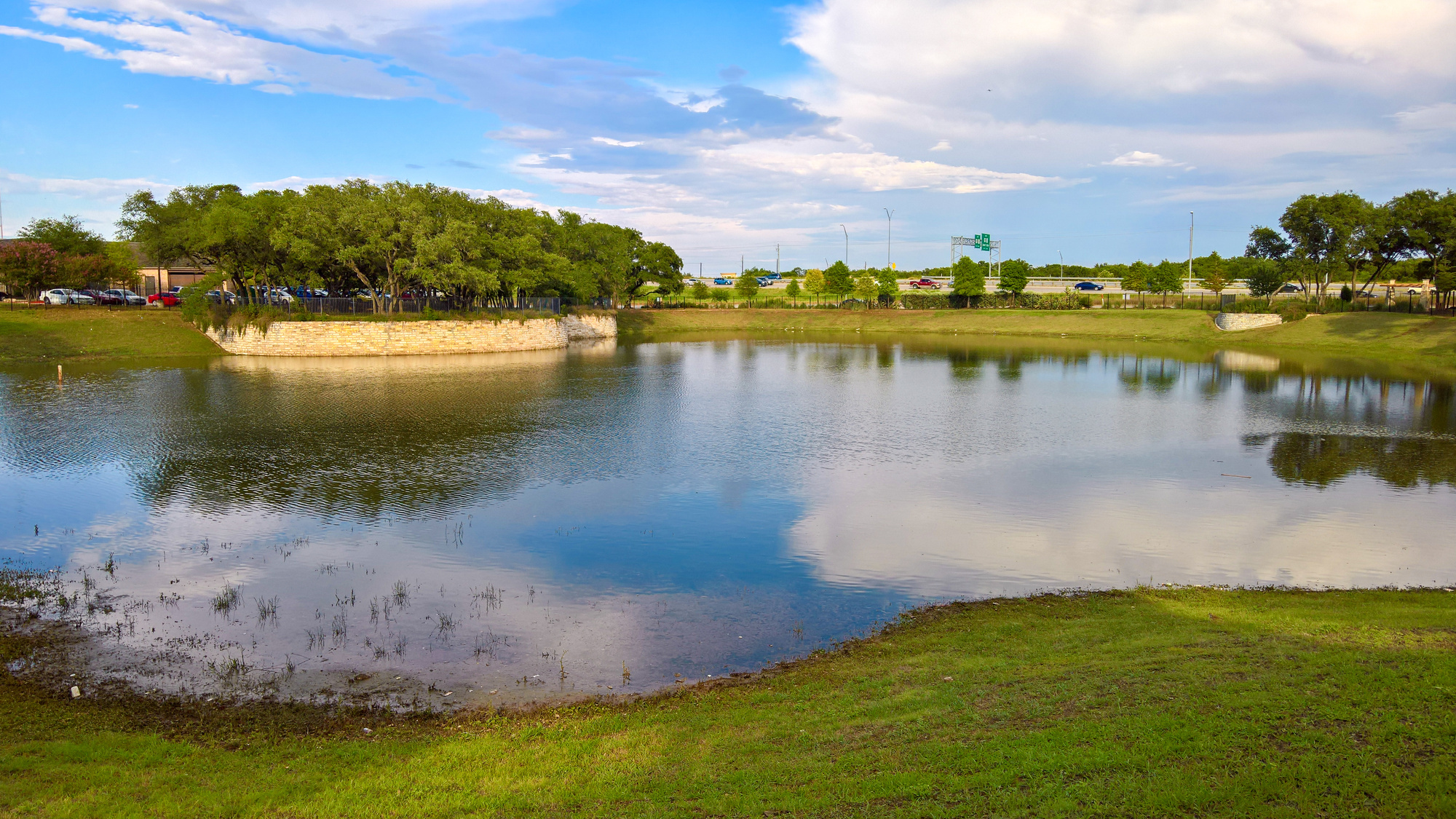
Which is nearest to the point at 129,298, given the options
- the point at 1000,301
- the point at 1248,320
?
the point at 1000,301

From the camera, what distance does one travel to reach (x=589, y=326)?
9400cm

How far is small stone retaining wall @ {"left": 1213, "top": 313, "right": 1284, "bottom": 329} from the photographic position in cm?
7931

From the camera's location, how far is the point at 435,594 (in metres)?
15.8

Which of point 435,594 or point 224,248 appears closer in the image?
point 435,594

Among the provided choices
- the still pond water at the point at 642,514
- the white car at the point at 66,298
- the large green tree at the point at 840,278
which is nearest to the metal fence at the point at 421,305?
the white car at the point at 66,298

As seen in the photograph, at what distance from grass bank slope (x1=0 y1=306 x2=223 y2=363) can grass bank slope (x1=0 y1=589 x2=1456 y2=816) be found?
65442 millimetres

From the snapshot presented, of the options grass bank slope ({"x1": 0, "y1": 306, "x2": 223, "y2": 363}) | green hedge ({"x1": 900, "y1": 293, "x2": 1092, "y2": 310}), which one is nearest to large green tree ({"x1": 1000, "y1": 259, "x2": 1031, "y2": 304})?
green hedge ({"x1": 900, "y1": 293, "x2": 1092, "y2": 310})

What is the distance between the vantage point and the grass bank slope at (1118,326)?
65.3 metres

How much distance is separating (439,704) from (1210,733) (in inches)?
369

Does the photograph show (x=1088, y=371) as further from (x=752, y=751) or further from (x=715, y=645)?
(x=752, y=751)

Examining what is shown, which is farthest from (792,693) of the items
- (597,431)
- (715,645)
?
(597,431)

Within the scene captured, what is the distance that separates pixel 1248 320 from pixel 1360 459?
61234mm

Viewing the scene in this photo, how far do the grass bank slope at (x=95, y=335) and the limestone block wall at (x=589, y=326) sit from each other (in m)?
33.8

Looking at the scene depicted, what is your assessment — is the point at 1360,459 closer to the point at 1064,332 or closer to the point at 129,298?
the point at 1064,332
